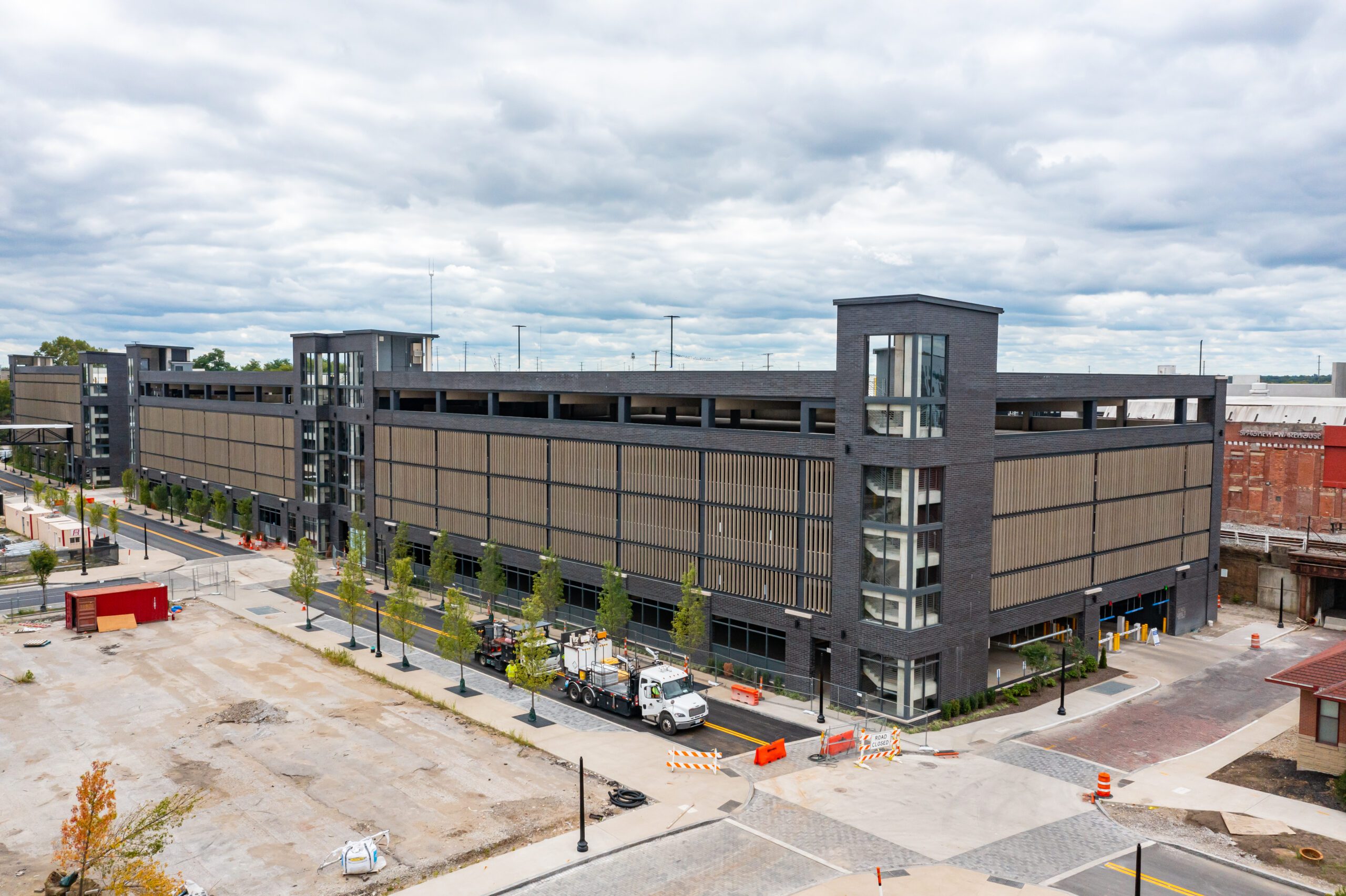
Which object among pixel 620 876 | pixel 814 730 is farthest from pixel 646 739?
pixel 620 876


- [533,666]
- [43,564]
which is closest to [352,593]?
[533,666]

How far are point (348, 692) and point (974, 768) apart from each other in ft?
95.9

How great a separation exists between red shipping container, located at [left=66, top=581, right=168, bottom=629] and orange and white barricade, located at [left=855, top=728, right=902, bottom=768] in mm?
46214

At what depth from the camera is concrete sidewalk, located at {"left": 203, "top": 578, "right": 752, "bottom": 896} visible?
1066 inches

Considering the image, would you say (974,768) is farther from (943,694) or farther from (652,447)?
(652,447)

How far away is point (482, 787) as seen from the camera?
3334cm

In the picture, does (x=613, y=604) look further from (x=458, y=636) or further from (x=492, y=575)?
(x=492, y=575)

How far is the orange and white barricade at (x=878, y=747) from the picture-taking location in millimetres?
36000

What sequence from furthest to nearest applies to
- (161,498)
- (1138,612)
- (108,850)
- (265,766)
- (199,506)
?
(161,498) < (199,506) < (1138,612) < (265,766) < (108,850)

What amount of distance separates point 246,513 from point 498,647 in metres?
51.6

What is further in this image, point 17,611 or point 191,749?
point 17,611

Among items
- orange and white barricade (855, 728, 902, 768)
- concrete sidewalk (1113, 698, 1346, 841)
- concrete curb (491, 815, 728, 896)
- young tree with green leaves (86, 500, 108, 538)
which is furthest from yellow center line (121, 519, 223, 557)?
concrete sidewalk (1113, 698, 1346, 841)

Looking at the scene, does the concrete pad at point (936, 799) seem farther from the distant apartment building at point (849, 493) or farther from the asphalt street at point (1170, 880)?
the distant apartment building at point (849, 493)

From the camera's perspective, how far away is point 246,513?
88.6 meters
